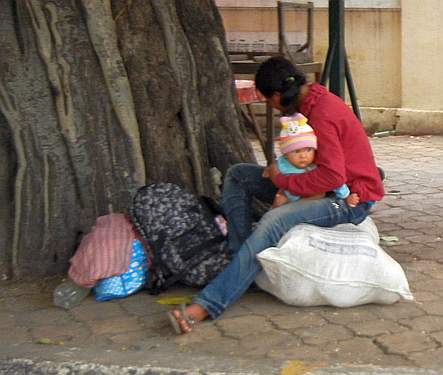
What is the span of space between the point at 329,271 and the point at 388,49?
7210mm

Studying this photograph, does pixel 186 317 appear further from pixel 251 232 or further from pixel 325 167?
pixel 325 167

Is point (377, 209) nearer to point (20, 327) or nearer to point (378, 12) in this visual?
point (20, 327)

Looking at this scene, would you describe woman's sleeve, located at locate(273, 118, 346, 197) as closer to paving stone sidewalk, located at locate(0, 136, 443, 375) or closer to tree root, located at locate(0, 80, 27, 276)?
paving stone sidewalk, located at locate(0, 136, 443, 375)

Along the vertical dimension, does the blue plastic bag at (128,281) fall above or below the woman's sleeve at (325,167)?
below

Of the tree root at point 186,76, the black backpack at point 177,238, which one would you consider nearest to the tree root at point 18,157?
the black backpack at point 177,238

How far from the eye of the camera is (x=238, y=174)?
200 inches

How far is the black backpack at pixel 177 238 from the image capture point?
4.79 m

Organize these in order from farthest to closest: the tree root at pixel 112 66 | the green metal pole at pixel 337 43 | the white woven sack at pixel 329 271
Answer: the green metal pole at pixel 337 43 → the tree root at pixel 112 66 → the white woven sack at pixel 329 271

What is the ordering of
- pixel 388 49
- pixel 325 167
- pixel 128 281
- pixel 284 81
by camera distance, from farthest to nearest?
pixel 388 49 < pixel 128 281 < pixel 284 81 < pixel 325 167

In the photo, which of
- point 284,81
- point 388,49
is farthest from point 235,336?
point 388,49

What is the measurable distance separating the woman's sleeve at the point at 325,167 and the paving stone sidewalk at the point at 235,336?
0.61 meters

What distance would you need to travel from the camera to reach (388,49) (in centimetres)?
1120

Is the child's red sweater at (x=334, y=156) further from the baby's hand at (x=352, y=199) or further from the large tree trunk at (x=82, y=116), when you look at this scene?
the large tree trunk at (x=82, y=116)

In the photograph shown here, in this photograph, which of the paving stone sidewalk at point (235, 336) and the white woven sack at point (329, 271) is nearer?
the paving stone sidewalk at point (235, 336)
